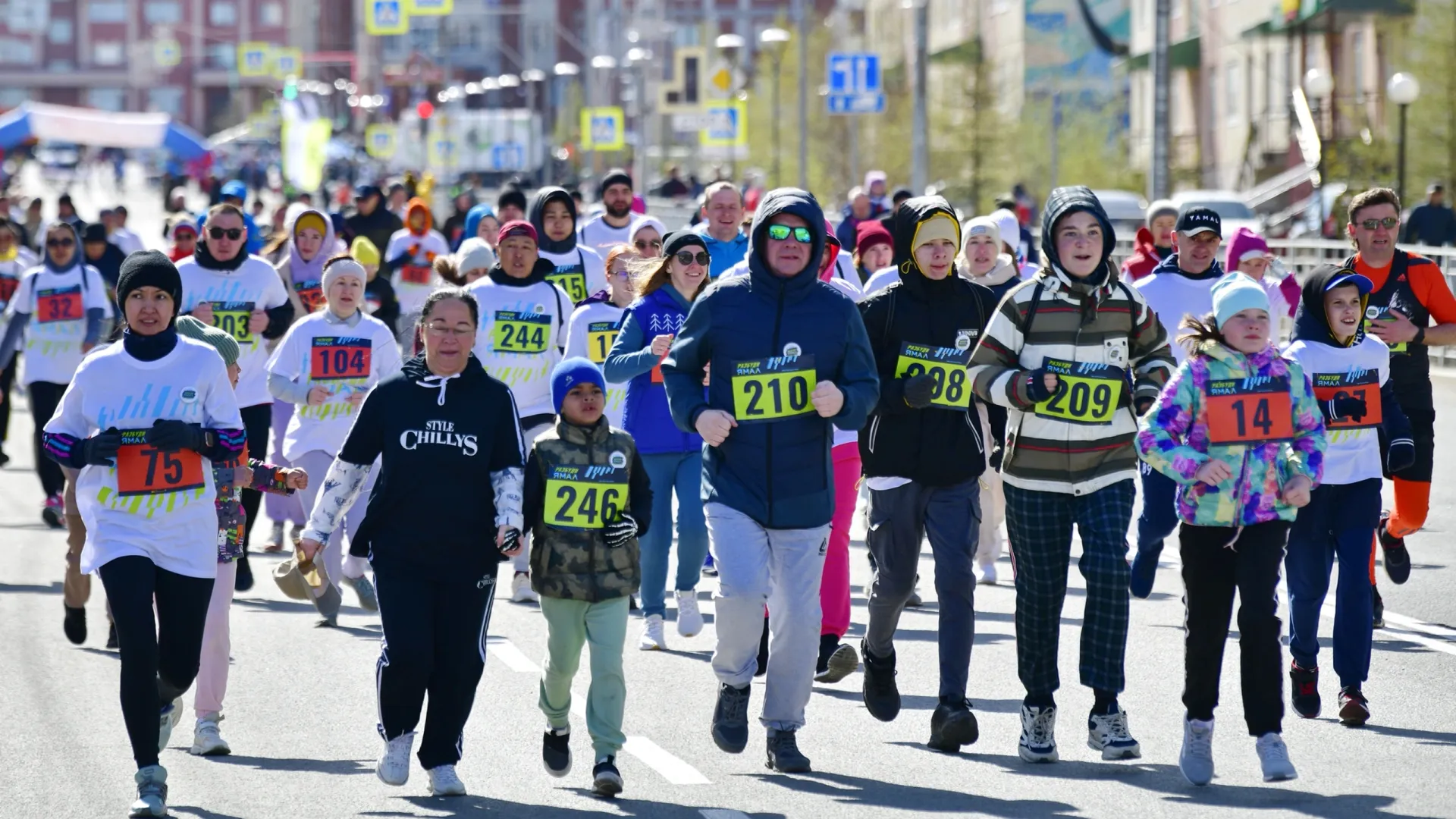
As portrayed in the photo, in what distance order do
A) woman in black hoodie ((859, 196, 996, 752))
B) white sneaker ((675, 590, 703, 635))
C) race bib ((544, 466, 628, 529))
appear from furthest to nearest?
white sneaker ((675, 590, 703, 635)) → woman in black hoodie ((859, 196, 996, 752)) → race bib ((544, 466, 628, 529))

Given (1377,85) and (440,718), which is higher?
(1377,85)

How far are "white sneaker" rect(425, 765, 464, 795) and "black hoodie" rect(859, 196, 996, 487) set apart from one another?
6.41ft

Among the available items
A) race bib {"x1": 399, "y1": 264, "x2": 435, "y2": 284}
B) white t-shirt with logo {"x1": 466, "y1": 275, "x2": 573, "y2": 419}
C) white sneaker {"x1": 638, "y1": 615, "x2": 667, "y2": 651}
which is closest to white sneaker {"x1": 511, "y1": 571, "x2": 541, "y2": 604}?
white t-shirt with logo {"x1": 466, "y1": 275, "x2": 573, "y2": 419}

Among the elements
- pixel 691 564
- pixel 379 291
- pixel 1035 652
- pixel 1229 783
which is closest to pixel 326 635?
pixel 691 564

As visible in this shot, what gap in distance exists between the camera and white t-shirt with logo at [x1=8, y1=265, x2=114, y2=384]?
16.0 metres

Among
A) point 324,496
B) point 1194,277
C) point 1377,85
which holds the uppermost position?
point 1377,85

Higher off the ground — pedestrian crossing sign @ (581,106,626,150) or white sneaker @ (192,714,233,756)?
pedestrian crossing sign @ (581,106,626,150)

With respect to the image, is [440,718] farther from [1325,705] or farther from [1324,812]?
[1325,705]

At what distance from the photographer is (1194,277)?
476 inches

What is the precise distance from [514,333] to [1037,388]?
16.3 ft

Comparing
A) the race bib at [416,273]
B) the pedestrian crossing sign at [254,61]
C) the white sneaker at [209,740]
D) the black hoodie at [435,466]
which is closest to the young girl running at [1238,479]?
the black hoodie at [435,466]

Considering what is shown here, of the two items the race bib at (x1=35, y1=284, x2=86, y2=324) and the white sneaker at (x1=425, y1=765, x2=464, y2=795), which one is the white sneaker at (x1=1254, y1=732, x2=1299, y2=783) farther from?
the race bib at (x1=35, y1=284, x2=86, y2=324)

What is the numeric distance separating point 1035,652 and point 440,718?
209cm

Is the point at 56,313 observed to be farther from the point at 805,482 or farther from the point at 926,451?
the point at 805,482
